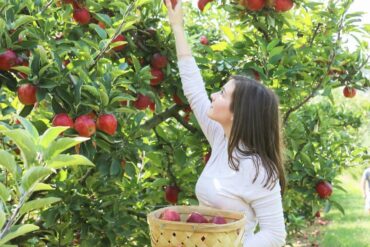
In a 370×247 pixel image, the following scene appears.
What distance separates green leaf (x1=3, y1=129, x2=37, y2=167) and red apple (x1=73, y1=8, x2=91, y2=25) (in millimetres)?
1560

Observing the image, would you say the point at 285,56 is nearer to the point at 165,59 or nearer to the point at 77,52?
the point at 165,59

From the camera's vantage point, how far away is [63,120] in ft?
6.16

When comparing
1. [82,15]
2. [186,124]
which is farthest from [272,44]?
[82,15]

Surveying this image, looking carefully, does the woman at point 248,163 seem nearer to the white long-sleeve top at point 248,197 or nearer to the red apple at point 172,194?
the white long-sleeve top at point 248,197

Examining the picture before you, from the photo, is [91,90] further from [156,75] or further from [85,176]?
[85,176]

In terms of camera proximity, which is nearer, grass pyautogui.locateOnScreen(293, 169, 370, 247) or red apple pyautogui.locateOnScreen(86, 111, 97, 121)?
red apple pyautogui.locateOnScreen(86, 111, 97, 121)

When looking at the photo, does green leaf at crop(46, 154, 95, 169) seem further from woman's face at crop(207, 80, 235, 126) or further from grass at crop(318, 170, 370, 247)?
grass at crop(318, 170, 370, 247)

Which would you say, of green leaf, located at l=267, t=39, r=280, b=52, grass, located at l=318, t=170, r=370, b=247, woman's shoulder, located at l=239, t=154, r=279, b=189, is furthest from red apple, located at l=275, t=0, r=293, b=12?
grass, located at l=318, t=170, r=370, b=247

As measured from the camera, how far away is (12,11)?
6.95ft

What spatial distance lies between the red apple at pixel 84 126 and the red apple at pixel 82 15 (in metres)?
0.78

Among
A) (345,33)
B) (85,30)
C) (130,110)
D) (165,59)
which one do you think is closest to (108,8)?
(85,30)

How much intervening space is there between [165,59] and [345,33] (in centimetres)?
106

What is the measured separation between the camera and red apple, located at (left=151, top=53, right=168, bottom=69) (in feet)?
8.77

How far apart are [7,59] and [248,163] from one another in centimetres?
88
